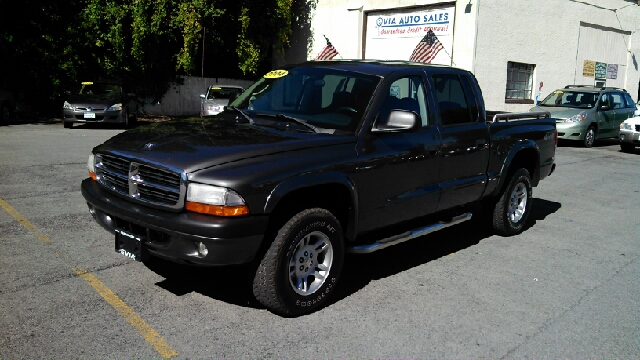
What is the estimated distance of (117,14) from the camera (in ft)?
66.9

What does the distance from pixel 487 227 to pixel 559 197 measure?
10.2 ft

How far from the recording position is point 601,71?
2473 centimetres

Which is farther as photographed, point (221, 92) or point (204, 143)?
point (221, 92)

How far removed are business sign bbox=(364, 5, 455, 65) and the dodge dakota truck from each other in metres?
14.2

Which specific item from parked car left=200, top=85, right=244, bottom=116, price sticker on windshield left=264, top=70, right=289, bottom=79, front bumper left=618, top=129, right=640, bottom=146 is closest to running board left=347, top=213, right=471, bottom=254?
price sticker on windshield left=264, top=70, right=289, bottom=79

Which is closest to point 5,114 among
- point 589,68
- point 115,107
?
point 115,107

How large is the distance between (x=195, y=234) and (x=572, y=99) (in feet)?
55.2

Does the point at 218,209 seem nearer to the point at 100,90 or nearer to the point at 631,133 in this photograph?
the point at 631,133

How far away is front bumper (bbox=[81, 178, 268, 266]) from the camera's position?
149 inches

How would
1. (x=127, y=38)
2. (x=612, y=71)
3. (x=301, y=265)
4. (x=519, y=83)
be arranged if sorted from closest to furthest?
(x=301, y=265)
(x=127, y=38)
(x=519, y=83)
(x=612, y=71)

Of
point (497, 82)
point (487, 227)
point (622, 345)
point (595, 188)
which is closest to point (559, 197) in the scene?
point (595, 188)

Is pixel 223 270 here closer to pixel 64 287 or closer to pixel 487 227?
pixel 64 287

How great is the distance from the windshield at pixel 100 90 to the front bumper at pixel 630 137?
14.7 m

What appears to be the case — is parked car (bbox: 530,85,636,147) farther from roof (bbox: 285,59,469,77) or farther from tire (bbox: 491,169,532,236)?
roof (bbox: 285,59,469,77)
